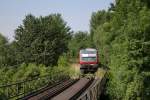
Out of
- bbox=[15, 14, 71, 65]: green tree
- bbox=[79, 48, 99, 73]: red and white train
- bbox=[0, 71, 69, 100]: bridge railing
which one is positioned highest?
bbox=[15, 14, 71, 65]: green tree

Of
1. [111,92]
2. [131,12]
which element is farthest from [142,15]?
[111,92]

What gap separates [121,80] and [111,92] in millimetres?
3721

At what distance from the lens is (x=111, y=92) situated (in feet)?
137

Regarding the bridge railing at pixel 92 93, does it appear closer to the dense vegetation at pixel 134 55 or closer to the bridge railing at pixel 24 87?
the bridge railing at pixel 24 87

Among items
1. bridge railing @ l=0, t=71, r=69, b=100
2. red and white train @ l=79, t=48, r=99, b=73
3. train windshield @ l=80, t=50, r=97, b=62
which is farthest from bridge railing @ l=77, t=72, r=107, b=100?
train windshield @ l=80, t=50, r=97, b=62

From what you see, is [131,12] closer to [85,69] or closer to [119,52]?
[119,52]

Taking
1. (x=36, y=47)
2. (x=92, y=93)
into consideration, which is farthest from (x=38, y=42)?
(x=92, y=93)

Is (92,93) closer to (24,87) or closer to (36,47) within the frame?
(24,87)

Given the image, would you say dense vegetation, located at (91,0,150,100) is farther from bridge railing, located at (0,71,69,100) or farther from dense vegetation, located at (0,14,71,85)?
dense vegetation, located at (0,14,71,85)

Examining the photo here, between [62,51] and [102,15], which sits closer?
[62,51]

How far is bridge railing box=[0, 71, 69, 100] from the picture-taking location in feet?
81.5

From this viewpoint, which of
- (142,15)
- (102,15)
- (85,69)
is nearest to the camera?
(142,15)

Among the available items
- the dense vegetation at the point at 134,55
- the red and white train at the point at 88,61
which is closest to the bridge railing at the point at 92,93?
the dense vegetation at the point at 134,55

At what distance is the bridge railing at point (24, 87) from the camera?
978 inches
